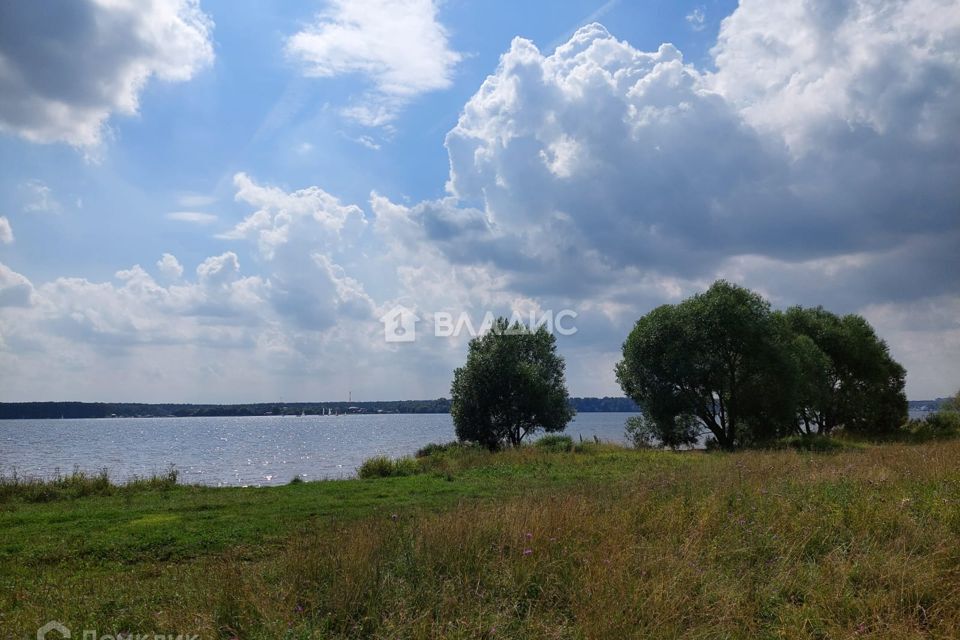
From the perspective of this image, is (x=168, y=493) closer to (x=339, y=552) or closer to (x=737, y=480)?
(x=339, y=552)

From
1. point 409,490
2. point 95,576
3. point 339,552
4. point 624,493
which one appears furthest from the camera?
point 409,490

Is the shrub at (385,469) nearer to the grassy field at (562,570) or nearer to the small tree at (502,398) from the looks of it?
the grassy field at (562,570)

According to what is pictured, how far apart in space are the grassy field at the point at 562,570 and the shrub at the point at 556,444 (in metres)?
20.2

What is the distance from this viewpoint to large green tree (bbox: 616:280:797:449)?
1598 inches

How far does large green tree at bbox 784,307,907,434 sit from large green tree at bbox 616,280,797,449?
1283 cm

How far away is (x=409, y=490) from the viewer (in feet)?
61.6

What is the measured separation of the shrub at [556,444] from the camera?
108 feet

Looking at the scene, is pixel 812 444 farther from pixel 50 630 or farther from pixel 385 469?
pixel 50 630

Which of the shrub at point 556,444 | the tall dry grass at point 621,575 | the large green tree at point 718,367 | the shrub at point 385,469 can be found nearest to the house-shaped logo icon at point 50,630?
the tall dry grass at point 621,575

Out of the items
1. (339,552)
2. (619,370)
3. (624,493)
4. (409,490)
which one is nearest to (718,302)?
(619,370)

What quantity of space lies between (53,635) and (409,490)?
12688 millimetres

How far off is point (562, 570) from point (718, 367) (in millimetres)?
36451

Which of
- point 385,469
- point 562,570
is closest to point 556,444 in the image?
point 385,469

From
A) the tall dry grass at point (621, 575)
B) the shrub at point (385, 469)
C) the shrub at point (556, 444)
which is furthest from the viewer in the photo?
the shrub at point (556, 444)
